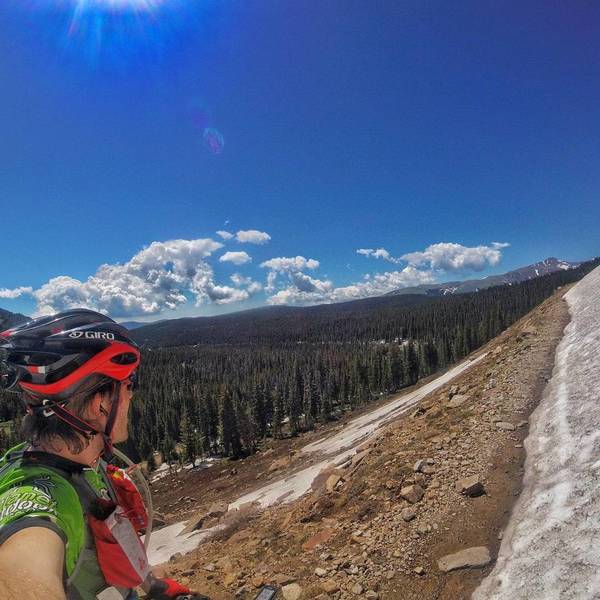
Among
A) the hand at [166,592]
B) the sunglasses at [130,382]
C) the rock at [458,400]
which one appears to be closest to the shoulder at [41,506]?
the sunglasses at [130,382]

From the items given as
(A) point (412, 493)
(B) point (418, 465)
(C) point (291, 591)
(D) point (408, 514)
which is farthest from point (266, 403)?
(C) point (291, 591)

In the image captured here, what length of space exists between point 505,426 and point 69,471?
1002 centimetres

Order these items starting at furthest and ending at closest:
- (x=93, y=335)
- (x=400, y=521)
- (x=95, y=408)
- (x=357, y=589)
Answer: (x=400, y=521), (x=357, y=589), (x=93, y=335), (x=95, y=408)

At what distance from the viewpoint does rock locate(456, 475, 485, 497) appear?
23.5 ft

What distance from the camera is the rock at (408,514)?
692 centimetres

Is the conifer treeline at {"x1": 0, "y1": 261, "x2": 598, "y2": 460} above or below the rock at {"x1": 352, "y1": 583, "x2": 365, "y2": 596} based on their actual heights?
below

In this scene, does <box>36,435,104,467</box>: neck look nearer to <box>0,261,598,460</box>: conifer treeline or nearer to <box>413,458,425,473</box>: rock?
<box>413,458,425,473</box>: rock

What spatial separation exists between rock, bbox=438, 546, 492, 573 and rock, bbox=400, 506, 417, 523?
1037 mm

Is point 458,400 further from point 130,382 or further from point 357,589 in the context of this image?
point 130,382

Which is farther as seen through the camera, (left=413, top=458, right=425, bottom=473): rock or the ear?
(left=413, top=458, right=425, bottom=473): rock

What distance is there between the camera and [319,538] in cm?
767

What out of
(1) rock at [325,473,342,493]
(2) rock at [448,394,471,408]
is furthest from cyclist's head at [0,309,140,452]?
(2) rock at [448,394,471,408]

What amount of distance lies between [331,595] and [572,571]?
11.7 ft

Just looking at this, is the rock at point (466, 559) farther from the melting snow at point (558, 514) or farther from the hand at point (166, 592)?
the hand at point (166, 592)
